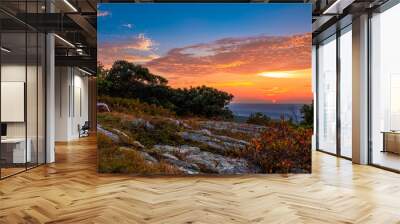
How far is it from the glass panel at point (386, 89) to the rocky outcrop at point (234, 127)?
2.53 m

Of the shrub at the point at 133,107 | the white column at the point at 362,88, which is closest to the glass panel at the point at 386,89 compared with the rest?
the white column at the point at 362,88

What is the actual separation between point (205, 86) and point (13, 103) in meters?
3.33

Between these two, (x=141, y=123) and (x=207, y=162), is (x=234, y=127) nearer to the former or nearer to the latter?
(x=207, y=162)

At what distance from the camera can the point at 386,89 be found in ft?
24.7

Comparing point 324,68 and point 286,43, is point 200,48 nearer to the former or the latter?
point 286,43

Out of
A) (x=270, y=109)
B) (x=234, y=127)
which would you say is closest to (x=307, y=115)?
(x=270, y=109)

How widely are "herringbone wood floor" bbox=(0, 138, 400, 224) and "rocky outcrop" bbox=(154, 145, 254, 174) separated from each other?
221 millimetres

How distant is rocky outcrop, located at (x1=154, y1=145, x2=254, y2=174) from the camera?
265 inches

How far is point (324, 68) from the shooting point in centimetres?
1101

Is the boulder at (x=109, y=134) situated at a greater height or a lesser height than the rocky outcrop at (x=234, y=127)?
lesser

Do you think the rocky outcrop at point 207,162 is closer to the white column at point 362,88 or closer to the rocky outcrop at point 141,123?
the rocky outcrop at point 141,123

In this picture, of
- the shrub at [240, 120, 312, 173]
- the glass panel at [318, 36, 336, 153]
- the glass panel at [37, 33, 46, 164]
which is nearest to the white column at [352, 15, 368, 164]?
the glass panel at [318, 36, 336, 153]

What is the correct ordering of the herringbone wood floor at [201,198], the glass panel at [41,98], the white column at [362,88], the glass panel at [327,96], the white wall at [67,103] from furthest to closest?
1. the white wall at [67,103]
2. the glass panel at [327,96]
3. the white column at [362,88]
4. the glass panel at [41,98]
5. the herringbone wood floor at [201,198]

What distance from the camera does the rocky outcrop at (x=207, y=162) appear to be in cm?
673
